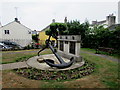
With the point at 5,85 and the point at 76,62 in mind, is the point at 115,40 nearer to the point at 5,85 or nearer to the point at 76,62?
the point at 76,62

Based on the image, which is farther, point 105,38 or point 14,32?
point 14,32

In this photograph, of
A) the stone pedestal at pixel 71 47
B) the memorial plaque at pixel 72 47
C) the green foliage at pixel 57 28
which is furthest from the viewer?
the green foliage at pixel 57 28

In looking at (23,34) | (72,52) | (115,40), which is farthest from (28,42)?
(115,40)

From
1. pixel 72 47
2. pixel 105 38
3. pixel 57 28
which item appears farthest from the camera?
pixel 57 28

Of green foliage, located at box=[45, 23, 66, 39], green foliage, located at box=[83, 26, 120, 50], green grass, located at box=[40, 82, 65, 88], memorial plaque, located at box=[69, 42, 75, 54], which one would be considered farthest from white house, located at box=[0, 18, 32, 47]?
green grass, located at box=[40, 82, 65, 88]

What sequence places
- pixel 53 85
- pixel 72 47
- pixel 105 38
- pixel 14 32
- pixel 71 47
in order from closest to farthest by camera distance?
pixel 53 85
pixel 72 47
pixel 71 47
pixel 105 38
pixel 14 32

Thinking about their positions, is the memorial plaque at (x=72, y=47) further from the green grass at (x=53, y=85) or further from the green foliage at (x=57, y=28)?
the green foliage at (x=57, y=28)

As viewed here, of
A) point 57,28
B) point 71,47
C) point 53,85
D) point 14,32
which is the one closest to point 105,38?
point 71,47

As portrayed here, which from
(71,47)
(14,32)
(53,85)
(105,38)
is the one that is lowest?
(53,85)

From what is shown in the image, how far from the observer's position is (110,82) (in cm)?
436

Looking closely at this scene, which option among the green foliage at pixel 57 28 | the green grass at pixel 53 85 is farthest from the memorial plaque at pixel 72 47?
the green foliage at pixel 57 28

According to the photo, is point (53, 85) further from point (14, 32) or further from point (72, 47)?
point (14, 32)

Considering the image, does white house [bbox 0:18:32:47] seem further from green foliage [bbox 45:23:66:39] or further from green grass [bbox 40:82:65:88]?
green grass [bbox 40:82:65:88]

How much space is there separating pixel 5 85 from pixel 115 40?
11.5 m
